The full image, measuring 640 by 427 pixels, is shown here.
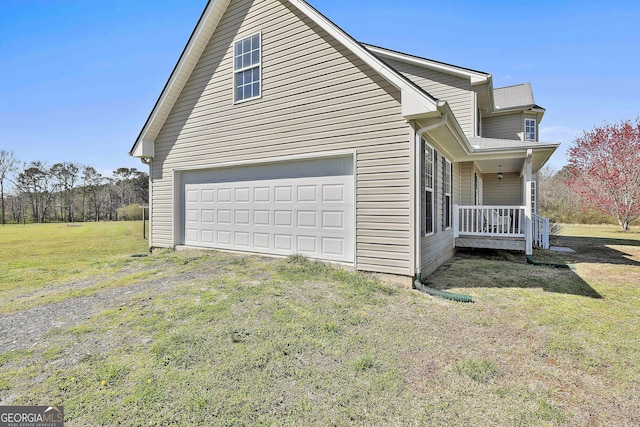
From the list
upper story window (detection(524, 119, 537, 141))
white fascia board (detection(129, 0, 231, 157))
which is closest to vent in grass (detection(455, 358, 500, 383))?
white fascia board (detection(129, 0, 231, 157))

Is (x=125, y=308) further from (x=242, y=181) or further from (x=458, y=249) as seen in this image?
(x=458, y=249)

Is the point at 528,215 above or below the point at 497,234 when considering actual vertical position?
above

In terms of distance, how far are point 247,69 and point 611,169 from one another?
74.6 ft

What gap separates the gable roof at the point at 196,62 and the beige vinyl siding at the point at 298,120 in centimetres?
18

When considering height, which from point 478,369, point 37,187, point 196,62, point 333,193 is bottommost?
point 478,369

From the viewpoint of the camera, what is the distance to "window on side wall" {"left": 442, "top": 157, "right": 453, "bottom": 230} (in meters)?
7.66

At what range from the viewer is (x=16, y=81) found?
15680 mm

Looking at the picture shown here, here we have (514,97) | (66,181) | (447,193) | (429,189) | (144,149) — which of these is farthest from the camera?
(66,181)

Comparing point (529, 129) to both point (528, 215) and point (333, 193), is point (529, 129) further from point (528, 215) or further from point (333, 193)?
point (333, 193)

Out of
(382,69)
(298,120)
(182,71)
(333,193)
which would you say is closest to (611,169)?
(382,69)

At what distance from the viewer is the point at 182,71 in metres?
8.20

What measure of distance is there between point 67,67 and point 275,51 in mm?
9913

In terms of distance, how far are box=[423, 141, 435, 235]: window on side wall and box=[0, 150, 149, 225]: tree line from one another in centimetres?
3883

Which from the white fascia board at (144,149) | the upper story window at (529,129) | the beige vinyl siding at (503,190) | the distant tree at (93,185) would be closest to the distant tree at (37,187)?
the distant tree at (93,185)
